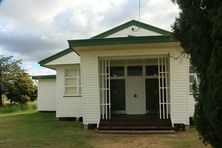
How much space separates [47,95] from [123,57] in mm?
14371

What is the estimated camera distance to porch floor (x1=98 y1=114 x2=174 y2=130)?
17031 mm

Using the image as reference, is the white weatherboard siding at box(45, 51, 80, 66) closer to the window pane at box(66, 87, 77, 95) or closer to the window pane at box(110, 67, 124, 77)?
the window pane at box(66, 87, 77, 95)

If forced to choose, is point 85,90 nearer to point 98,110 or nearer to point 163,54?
point 98,110

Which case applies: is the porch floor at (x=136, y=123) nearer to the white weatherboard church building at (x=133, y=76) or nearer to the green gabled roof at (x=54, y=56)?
the white weatherboard church building at (x=133, y=76)

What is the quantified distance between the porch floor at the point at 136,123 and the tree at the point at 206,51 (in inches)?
345

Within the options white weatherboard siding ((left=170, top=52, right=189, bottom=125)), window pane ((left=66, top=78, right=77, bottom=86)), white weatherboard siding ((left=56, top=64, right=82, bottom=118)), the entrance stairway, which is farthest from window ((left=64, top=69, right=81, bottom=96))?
white weatherboard siding ((left=170, top=52, right=189, bottom=125))

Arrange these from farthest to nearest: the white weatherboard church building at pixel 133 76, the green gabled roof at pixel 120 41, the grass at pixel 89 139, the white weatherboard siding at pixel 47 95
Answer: the white weatherboard siding at pixel 47 95 → the white weatherboard church building at pixel 133 76 → the green gabled roof at pixel 120 41 → the grass at pixel 89 139

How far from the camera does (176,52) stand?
57.5 ft

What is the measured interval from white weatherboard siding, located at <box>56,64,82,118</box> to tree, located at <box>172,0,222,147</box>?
15.0 m

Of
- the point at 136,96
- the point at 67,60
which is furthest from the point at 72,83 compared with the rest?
the point at 136,96

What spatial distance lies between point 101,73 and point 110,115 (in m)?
1.91

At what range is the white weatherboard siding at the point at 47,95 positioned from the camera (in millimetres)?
31031

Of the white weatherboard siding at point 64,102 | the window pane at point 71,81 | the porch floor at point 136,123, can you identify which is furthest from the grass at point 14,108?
the porch floor at point 136,123

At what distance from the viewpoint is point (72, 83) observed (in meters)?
23.0
